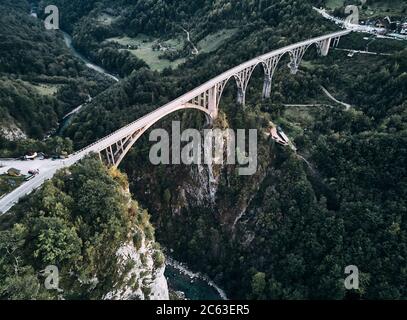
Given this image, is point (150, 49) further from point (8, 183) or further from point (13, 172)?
point (8, 183)

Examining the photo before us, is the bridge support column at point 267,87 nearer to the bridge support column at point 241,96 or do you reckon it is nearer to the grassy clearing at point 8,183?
the bridge support column at point 241,96

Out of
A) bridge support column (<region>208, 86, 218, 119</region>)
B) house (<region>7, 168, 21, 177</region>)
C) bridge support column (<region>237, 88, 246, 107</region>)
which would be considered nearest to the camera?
house (<region>7, 168, 21, 177</region>)

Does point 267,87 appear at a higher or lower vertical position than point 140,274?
higher

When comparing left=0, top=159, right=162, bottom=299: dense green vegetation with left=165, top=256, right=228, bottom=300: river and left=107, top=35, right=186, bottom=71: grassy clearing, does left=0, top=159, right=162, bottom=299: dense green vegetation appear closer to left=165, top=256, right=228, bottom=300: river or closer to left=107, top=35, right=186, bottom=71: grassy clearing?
left=165, top=256, right=228, bottom=300: river

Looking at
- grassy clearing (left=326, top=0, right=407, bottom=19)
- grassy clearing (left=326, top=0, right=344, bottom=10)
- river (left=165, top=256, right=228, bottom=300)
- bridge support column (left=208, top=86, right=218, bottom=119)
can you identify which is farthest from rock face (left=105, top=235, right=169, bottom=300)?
grassy clearing (left=326, top=0, right=344, bottom=10)

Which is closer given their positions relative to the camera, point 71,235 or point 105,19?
point 71,235

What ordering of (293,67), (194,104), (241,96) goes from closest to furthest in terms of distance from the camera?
(194,104) < (241,96) < (293,67)

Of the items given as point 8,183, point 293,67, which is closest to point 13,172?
point 8,183

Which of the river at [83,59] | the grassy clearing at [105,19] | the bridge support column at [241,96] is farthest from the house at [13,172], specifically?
the grassy clearing at [105,19]

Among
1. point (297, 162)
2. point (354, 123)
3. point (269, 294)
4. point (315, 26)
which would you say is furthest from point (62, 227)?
point (315, 26)
